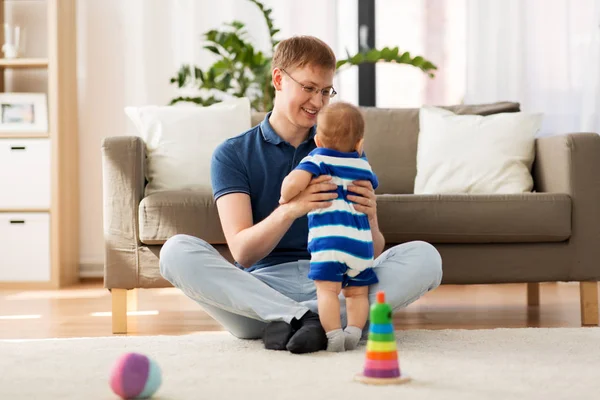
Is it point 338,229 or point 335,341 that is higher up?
point 338,229

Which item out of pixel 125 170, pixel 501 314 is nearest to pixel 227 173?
pixel 125 170

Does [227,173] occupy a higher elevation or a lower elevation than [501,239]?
higher

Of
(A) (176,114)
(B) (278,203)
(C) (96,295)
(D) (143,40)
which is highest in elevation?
(D) (143,40)

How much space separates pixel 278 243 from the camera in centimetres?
225

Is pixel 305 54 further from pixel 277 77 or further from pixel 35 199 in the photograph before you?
pixel 35 199

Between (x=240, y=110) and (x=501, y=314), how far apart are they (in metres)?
1.24

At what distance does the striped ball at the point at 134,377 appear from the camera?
1.50 meters

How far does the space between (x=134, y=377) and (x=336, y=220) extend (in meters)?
0.66

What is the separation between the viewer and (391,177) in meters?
3.41

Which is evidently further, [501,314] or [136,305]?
[136,305]

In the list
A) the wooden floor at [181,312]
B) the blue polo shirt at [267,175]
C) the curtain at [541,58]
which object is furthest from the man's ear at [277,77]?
the curtain at [541,58]

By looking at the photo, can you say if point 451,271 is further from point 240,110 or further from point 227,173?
point 240,110

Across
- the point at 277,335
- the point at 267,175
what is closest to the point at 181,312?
the point at 267,175

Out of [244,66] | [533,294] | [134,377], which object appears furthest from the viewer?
[244,66]
